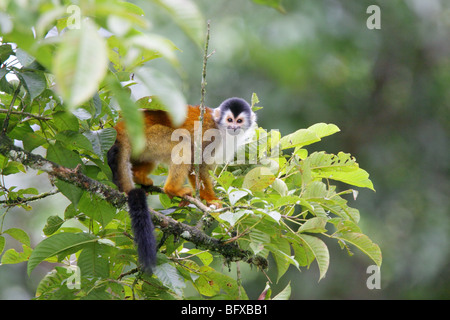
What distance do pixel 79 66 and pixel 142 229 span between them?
1482 millimetres

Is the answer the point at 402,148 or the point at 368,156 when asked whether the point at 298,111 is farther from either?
the point at 402,148

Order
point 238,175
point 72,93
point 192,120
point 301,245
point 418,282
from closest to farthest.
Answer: point 72,93 < point 301,245 < point 238,175 < point 192,120 < point 418,282

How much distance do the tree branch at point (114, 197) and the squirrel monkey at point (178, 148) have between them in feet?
0.42

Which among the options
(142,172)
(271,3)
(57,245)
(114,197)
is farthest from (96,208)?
(271,3)

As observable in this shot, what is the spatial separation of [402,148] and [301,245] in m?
7.07

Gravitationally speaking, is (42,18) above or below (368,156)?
above

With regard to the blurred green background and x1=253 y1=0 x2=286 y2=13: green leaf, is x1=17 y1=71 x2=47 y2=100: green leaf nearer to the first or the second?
x1=253 y1=0 x2=286 y2=13: green leaf

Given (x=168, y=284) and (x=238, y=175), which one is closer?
(x=168, y=284)

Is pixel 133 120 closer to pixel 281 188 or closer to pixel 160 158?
pixel 281 188

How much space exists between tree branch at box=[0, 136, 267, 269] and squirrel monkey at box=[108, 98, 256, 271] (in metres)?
0.13

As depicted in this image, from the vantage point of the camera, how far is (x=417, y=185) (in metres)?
8.39

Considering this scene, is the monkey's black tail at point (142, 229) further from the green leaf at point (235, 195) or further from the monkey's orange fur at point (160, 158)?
the monkey's orange fur at point (160, 158)

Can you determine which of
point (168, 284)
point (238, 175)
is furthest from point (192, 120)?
point (168, 284)

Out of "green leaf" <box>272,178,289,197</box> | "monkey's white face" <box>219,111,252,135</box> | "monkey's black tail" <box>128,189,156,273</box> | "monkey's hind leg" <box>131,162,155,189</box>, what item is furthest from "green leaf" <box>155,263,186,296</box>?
"monkey's white face" <box>219,111,252,135</box>
